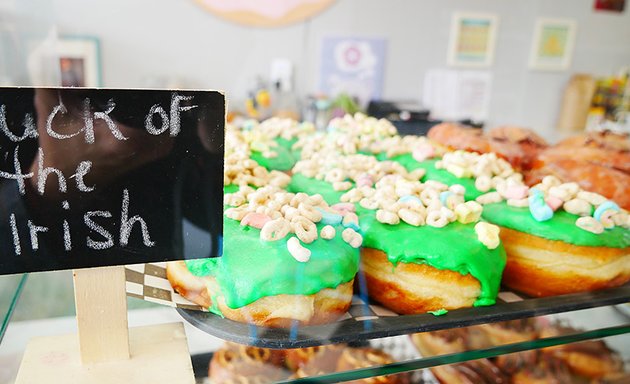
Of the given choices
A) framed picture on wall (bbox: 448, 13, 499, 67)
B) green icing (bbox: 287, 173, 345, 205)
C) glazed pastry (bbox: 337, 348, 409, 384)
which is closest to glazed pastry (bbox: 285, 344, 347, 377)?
glazed pastry (bbox: 337, 348, 409, 384)

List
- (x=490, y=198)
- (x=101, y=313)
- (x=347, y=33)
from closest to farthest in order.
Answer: (x=101, y=313) → (x=490, y=198) → (x=347, y=33)

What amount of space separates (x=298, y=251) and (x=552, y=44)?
14.4 ft

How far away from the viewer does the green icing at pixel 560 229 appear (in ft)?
3.75

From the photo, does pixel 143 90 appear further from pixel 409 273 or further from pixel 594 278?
pixel 594 278

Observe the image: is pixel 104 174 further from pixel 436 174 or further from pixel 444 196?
pixel 436 174

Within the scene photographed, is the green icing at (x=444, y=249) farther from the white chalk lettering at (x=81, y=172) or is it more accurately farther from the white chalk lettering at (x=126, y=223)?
the white chalk lettering at (x=81, y=172)

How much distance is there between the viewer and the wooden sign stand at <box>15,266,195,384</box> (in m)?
0.85

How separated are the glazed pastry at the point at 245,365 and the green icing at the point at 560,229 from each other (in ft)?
2.04

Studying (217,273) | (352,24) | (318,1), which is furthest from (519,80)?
(217,273)

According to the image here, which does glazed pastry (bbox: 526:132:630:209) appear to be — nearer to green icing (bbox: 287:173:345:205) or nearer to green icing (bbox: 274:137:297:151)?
green icing (bbox: 287:173:345:205)

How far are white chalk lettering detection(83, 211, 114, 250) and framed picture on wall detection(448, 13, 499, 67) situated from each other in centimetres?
387

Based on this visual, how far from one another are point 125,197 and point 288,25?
10.4ft

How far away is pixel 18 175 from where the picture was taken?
0.75 meters

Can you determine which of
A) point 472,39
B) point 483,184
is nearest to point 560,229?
point 483,184
